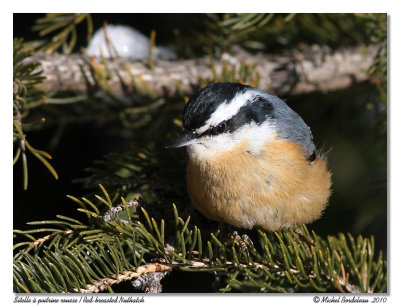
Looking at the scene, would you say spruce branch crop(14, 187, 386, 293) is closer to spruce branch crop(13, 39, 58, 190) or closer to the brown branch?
spruce branch crop(13, 39, 58, 190)

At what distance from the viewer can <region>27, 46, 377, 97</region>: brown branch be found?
5.35 ft

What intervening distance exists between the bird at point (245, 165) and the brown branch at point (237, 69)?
331 millimetres

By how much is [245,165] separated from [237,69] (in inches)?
21.7

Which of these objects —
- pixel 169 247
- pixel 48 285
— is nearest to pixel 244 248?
pixel 169 247

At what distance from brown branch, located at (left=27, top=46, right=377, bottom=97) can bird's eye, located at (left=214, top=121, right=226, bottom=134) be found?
360 millimetres

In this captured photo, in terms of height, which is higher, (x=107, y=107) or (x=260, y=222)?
(x=107, y=107)

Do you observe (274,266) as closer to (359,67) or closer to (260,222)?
(260,222)

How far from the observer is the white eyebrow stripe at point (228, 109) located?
1291 millimetres

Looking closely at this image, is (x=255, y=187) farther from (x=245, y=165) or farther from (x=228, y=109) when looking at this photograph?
(x=228, y=109)

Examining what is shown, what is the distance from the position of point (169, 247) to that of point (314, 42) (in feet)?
3.31

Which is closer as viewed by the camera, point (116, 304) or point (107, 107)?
point (116, 304)
